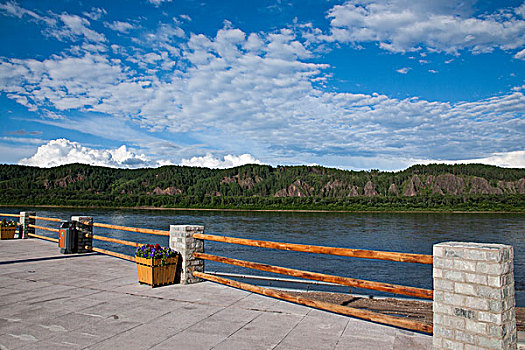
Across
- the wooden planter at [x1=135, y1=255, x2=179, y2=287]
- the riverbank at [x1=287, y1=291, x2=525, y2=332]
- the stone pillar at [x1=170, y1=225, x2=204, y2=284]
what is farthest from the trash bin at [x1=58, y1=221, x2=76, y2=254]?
the riverbank at [x1=287, y1=291, x2=525, y2=332]

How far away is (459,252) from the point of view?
4.08m

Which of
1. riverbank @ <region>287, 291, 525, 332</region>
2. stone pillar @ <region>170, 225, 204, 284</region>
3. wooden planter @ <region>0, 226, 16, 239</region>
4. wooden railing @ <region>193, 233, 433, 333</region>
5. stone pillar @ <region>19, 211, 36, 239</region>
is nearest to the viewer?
wooden railing @ <region>193, 233, 433, 333</region>

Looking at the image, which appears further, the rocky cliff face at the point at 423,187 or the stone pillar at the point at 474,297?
the rocky cliff face at the point at 423,187

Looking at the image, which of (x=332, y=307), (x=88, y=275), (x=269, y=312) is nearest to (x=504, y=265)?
(x=332, y=307)

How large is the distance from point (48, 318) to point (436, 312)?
528 centimetres

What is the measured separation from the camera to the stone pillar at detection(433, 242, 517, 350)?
3799mm

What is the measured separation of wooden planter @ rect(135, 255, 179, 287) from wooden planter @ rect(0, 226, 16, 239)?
11.3m

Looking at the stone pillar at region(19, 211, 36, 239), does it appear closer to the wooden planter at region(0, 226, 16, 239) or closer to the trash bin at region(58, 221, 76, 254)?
the wooden planter at region(0, 226, 16, 239)

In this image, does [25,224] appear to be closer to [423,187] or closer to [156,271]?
[156,271]

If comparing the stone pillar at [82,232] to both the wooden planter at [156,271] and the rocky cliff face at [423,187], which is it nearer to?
the wooden planter at [156,271]

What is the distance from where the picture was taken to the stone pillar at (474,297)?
12.5 feet

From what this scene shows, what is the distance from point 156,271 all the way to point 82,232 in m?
5.77

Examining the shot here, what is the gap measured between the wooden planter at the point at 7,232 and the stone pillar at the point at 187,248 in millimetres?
11474

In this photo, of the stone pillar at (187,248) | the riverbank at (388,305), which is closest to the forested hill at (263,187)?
the riverbank at (388,305)
